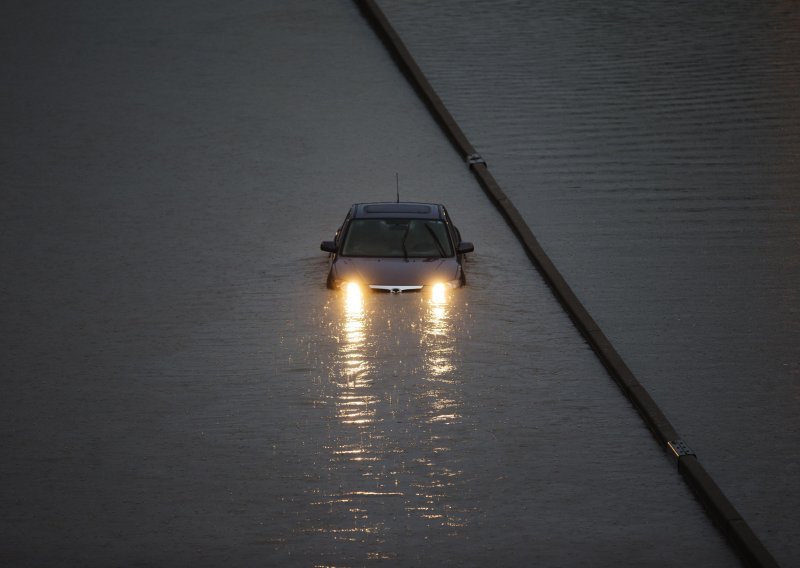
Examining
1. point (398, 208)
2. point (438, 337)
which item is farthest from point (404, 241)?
point (438, 337)

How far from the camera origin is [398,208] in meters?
17.9

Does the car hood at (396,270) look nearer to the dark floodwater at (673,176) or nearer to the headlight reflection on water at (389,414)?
the headlight reflection on water at (389,414)

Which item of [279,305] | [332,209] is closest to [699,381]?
[279,305]

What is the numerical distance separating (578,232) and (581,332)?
4439 millimetres

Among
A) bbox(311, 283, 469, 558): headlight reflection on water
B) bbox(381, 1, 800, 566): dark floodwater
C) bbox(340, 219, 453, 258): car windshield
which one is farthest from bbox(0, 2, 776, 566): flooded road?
bbox(381, 1, 800, 566): dark floodwater

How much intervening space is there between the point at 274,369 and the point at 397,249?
3802 mm

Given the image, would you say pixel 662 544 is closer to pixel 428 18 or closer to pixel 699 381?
pixel 699 381

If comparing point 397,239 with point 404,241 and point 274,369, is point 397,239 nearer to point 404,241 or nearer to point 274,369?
point 404,241

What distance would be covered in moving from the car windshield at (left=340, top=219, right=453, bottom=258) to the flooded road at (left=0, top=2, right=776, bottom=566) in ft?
2.20

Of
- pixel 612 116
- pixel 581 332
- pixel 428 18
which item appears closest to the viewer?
pixel 581 332

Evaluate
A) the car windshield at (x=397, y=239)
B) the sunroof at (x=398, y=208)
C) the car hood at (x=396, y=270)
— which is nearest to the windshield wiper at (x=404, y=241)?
the car windshield at (x=397, y=239)

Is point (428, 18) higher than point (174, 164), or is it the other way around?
point (428, 18)

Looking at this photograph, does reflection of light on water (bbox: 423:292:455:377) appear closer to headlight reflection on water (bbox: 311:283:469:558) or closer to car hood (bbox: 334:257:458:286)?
headlight reflection on water (bbox: 311:283:469:558)

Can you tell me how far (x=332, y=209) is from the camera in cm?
2084
